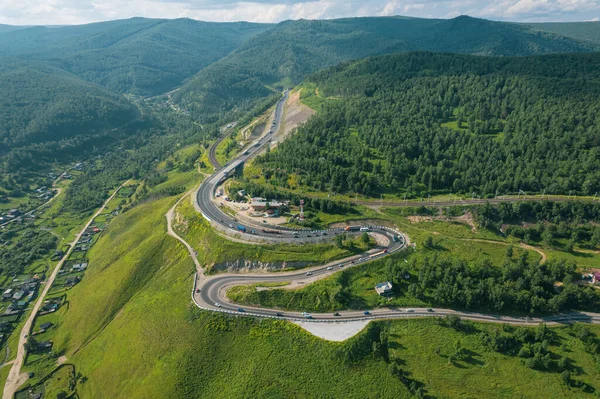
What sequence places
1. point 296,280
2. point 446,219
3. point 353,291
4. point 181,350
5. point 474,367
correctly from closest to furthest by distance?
point 474,367
point 181,350
point 353,291
point 296,280
point 446,219

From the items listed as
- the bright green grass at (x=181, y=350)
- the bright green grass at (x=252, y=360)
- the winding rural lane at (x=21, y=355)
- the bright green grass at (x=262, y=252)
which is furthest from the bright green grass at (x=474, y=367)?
the winding rural lane at (x=21, y=355)

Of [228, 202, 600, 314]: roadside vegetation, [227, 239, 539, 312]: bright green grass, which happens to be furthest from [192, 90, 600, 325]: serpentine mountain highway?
[228, 202, 600, 314]: roadside vegetation

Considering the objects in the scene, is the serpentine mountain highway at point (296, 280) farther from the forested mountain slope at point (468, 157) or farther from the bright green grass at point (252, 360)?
the forested mountain slope at point (468, 157)

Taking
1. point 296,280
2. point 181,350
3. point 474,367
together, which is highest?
point 296,280

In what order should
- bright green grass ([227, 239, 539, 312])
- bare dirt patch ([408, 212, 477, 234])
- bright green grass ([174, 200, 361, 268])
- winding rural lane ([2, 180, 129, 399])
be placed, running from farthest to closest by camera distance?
1. bare dirt patch ([408, 212, 477, 234])
2. bright green grass ([174, 200, 361, 268])
3. winding rural lane ([2, 180, 129, 399])
4. bright green grass ([227, 239, 539, 312])

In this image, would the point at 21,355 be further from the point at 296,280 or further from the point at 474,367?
the point at 474,367

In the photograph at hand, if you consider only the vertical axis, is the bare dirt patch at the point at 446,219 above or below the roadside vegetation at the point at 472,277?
above

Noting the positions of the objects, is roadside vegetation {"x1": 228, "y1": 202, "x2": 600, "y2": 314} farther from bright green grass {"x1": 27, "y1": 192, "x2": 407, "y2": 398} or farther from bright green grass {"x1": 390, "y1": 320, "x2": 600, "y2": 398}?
bright green grass {"x1": 27, "y1": 192, "x2": 407, "y2": 398}

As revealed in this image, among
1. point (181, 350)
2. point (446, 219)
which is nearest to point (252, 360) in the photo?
point (181, 350)

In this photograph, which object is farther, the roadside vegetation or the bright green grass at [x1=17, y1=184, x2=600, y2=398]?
the roadside vegetation

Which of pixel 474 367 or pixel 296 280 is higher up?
pixel 296 280

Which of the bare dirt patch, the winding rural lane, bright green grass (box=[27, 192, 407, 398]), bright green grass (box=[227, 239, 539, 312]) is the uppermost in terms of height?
the bare dirt patch
